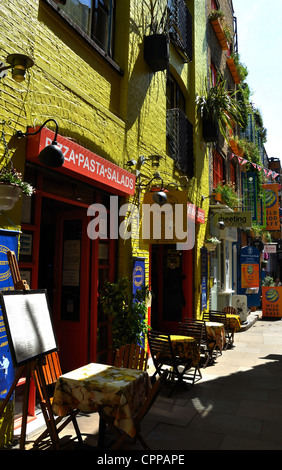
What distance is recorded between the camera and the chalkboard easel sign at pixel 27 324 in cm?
305

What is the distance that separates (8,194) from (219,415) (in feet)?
12.9

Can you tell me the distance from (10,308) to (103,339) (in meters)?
3.28

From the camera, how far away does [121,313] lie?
19.2ft

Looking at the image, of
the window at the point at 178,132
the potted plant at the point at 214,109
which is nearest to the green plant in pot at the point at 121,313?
the window at the point at 178,132

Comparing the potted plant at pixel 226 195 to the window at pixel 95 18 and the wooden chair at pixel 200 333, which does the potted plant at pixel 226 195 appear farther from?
the window at pixel 95 18

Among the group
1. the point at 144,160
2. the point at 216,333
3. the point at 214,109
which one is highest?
the point at 214,109

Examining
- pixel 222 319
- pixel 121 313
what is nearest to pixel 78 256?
pixel 121 313

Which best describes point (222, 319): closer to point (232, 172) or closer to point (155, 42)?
point (155, 42)

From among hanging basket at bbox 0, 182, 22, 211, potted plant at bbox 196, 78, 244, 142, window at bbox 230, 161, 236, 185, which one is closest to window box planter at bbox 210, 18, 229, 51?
potted plant at bbox 196, 78, 244, 142

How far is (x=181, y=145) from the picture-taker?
378 inches

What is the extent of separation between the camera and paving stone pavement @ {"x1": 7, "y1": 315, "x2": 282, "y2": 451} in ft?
13.2

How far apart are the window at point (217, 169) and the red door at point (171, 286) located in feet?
13.9

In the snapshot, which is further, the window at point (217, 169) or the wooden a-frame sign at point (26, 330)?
the window at point (217, 169)

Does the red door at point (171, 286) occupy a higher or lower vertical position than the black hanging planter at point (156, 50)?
lower
